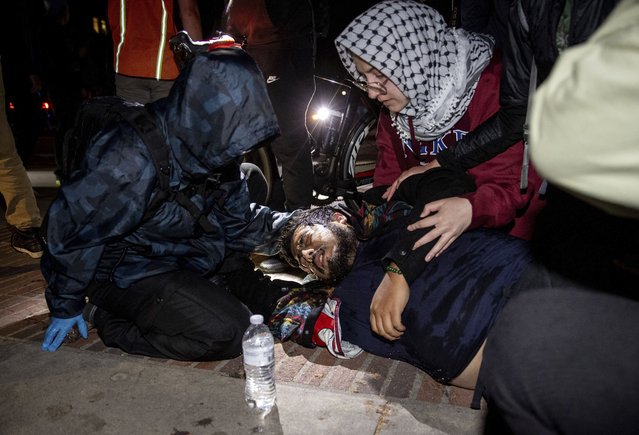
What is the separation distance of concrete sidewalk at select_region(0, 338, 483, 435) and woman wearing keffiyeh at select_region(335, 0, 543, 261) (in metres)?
0.83

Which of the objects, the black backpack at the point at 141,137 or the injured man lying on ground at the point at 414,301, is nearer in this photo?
the injured man lying on ground at the point at 414,301

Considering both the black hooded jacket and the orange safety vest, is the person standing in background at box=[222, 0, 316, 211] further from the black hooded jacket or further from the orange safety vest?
the black hooded jacket

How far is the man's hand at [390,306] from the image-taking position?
5.82 ft

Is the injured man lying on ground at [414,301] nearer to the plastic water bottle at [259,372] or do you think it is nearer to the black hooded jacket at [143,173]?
the plastic water bottle at [259,372]

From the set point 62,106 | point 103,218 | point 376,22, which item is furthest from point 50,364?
point 62,106

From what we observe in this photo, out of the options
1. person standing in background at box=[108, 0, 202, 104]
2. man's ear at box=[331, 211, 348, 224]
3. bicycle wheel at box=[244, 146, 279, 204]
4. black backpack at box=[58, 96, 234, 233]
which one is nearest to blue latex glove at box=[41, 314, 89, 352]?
black backpack at box=[58, 96, 234, 233]

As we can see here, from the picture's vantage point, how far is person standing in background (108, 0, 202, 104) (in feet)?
10.3

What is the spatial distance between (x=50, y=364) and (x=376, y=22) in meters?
2.23

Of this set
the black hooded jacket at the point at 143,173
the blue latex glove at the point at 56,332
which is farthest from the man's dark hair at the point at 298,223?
the blue latex glove at the point at 56,332

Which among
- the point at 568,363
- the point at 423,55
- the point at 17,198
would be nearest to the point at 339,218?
the point at 423,55

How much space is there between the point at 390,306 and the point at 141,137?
4.23 feet

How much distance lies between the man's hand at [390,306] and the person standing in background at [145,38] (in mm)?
2319

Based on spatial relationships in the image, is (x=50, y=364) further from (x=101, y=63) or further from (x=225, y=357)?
(x=101, y=63)

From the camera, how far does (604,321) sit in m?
0.93
